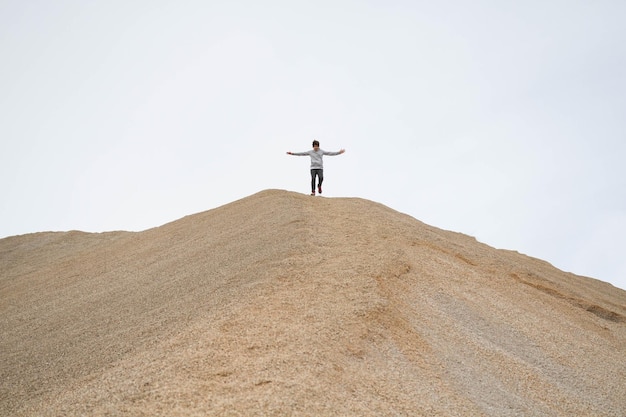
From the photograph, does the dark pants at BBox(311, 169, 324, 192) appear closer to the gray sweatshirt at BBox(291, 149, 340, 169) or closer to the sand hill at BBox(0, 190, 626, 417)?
the gray sweatshirt at BBox(291, 149, 340, 169)

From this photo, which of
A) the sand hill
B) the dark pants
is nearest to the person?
the dark pants

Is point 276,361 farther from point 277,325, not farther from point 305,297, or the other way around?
point 305,297

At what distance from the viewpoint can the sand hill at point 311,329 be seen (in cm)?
458

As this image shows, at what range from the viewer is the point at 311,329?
5.37 metres

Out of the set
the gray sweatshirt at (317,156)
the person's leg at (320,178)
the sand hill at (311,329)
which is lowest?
the sand hill at (311,329)

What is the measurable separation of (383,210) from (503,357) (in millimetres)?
5249

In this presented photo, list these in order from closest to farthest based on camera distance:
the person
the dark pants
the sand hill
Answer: the sand hill < the person < the dark pants

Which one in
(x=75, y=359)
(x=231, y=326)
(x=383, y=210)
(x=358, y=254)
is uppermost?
(x=383, y=210)

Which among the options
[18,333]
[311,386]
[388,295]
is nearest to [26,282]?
[18,333]

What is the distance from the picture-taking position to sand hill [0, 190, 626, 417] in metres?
4.58

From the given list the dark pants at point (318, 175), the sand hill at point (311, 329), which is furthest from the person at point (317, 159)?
the sand hill at point (311, 329)

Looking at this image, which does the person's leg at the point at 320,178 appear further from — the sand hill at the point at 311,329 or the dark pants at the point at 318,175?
the sand hill at the point at 311,329

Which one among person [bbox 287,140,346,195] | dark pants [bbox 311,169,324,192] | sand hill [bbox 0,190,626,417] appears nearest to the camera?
sand hill [bbox 0,190,626,417]

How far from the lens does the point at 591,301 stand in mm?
9227
